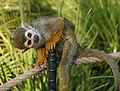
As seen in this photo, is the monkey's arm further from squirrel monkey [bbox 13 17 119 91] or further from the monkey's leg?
the monkey's leg

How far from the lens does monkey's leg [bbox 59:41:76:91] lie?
71.1 inches

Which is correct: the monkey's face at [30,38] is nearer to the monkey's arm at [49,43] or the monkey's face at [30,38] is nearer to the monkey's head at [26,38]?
the monkey's head at [26,38]

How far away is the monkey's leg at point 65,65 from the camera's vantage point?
1.81m

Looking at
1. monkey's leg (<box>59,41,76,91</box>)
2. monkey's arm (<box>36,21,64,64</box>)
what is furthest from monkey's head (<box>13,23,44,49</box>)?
monkey's leg (<box>59,41,76,91</box>)

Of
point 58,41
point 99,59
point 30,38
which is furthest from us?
point 58,41

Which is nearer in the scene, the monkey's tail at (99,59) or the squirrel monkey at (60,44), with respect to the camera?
the monkey's tail at (99,59)

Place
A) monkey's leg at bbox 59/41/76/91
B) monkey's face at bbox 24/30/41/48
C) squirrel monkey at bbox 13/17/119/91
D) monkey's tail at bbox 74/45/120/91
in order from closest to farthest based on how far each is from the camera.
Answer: monkey's face at bbox 24/30/41/48
monkey's tail at bbox 74/45/120/91
squirrel monkey at bbox 13/17/119/91
monkey's leg at bbox 59/41/76/91

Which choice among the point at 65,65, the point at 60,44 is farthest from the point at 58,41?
the point at 65,65

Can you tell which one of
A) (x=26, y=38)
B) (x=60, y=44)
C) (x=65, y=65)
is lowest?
(x=65, y=65)

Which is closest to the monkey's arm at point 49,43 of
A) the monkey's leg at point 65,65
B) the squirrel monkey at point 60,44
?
the squirrel monkey at point 60,44

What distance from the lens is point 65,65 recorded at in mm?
1827

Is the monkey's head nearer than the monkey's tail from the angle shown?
Yes

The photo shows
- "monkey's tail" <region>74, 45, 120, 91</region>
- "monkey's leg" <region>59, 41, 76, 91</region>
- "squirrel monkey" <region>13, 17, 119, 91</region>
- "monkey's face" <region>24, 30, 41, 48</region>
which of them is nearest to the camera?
"monkey's face" <region>24, 30, 41, 48</region>

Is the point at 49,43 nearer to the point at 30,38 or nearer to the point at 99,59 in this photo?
the point at 30,38
